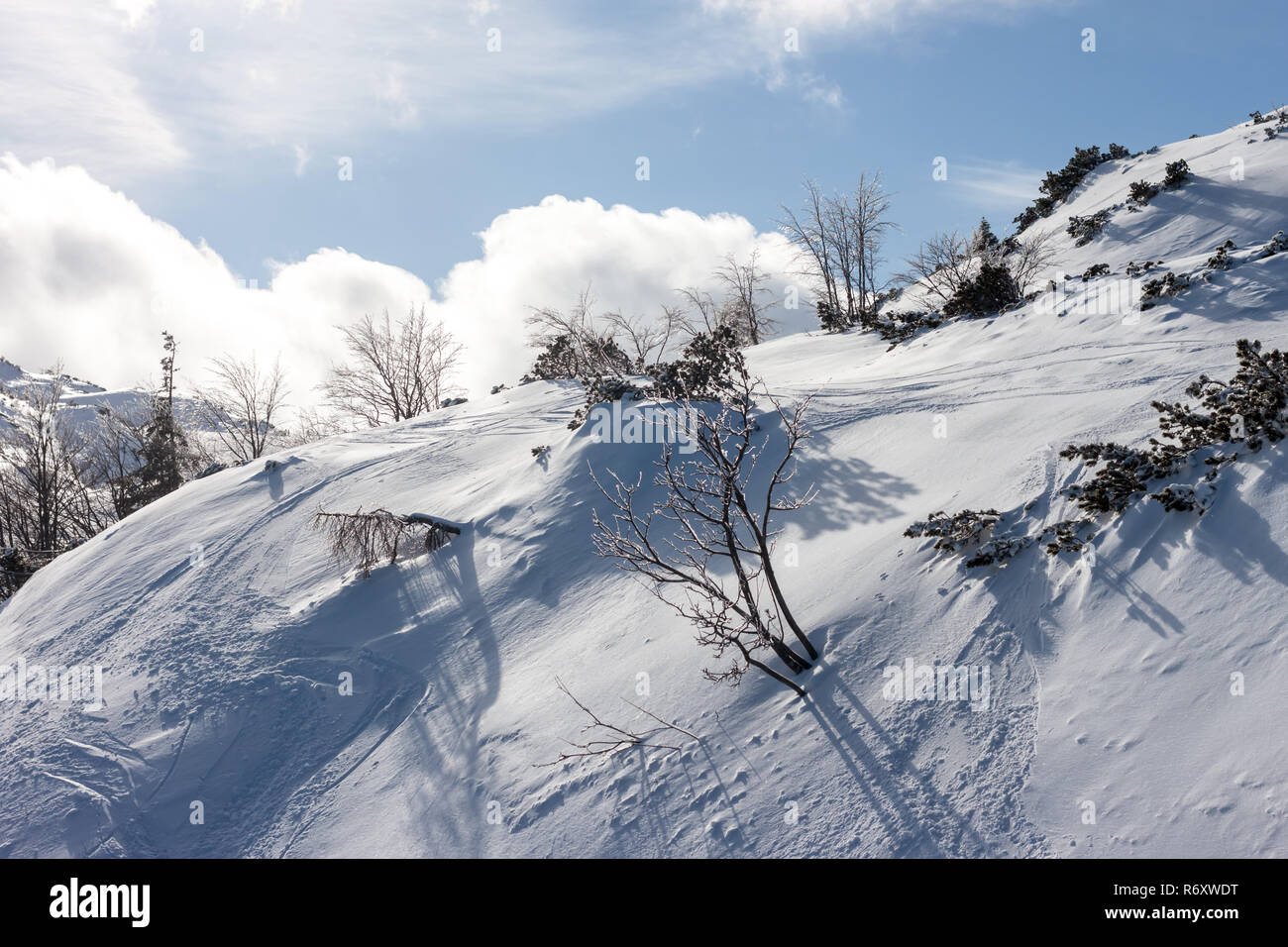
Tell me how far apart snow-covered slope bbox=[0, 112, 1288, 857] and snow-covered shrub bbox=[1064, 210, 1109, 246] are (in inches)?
301

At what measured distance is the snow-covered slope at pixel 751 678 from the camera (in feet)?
14.0

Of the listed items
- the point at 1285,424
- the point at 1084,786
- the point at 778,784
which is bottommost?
the point at 778,784

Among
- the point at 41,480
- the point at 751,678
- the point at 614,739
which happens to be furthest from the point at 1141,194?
the point at 41,480

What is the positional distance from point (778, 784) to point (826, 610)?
173 cm

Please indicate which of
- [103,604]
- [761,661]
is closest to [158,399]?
[103,604]

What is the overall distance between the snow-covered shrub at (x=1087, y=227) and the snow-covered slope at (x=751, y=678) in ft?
25.1

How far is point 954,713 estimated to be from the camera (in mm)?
4879

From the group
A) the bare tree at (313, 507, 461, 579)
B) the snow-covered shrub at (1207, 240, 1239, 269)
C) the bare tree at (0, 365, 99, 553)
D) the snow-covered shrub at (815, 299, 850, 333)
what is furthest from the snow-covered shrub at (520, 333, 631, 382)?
the bare tree at (0, 365, 99, 553)

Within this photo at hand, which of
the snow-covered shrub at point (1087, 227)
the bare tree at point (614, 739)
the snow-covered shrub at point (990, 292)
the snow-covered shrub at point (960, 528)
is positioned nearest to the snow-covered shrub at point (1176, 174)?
the snow-covered shrub at point (1087, 227)

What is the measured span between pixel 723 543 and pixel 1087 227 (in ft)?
58.6

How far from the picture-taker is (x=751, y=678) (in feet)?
19.7

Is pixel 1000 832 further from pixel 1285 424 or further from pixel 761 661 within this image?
pixel 1285 424

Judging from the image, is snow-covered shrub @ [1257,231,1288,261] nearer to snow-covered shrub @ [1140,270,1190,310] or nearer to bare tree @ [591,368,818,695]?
snow-covered shrub @ [1140,270,1190,310]

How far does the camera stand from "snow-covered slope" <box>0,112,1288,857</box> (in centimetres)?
426
